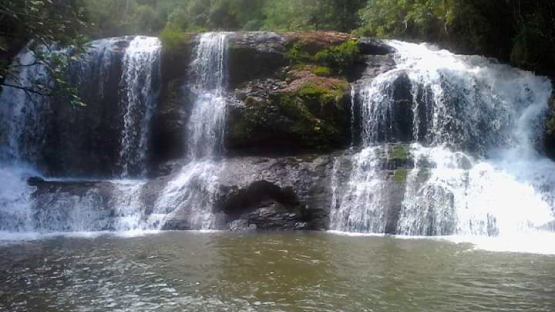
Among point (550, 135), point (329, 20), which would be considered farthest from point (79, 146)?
point (550, 135)

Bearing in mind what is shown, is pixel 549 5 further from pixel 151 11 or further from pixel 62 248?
pixel 151 11

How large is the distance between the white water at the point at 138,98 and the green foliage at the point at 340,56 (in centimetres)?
582

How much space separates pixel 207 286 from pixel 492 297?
3.98m

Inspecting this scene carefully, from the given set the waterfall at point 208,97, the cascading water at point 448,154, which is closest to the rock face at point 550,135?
the cascading water at point 448,154

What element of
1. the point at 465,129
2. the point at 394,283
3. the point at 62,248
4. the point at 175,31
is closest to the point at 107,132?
the point at 175,31

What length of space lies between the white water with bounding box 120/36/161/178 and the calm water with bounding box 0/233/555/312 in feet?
22.1

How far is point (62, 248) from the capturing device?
38.1ft

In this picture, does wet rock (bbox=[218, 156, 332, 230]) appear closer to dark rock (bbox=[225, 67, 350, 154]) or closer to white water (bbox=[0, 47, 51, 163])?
dark rock (bbox=[225, 67, 350, 154])

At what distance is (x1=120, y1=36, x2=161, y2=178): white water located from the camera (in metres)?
18.7

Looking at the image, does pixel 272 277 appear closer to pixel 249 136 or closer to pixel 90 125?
pixel 249 136

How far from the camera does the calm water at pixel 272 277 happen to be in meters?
7.22

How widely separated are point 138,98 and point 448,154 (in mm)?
10496

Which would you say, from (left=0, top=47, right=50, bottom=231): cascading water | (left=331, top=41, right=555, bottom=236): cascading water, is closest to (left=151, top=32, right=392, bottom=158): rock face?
(left=331, top=41, right=555, bottom=236): cascading water

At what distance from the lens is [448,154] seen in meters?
16.0
